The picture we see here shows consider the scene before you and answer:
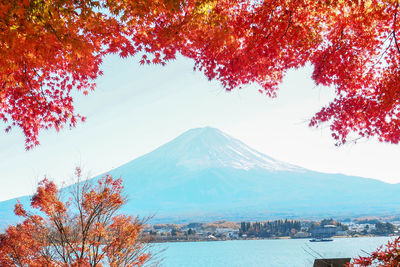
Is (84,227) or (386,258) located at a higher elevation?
(386,258)

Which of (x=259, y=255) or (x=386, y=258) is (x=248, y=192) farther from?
(x=386, y=258)

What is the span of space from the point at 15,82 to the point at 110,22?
1.54m

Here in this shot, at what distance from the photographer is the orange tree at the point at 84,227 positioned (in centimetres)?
716

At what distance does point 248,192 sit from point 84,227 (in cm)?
17550

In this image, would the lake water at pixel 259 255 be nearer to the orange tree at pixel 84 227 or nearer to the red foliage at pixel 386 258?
the orange tree at pixel 84 227

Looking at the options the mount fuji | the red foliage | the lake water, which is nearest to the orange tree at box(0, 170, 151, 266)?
the red foliage

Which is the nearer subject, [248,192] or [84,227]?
[84,227]

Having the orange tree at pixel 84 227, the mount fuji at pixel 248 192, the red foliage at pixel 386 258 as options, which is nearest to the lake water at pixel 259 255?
the orange tree at pixel 84 227

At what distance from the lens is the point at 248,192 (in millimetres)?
178125

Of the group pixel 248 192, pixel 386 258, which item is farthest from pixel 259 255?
pixel 248 192

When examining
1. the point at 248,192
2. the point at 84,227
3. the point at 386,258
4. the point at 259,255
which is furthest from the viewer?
the point at 248,192

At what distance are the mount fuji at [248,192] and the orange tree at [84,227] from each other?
140440mm

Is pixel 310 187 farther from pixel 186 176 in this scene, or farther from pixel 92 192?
pixel 92 192

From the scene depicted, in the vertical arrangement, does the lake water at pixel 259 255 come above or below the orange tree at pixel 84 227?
below
